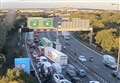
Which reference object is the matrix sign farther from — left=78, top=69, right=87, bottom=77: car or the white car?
the white car

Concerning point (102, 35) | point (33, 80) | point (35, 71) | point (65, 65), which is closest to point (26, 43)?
point (102, 35)

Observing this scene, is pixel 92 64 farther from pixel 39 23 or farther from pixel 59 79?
pixel 59 79

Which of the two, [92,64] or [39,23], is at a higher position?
[39,23]

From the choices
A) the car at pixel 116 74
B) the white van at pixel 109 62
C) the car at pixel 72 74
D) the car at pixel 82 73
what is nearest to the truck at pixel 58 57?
the car at pixel 72 74

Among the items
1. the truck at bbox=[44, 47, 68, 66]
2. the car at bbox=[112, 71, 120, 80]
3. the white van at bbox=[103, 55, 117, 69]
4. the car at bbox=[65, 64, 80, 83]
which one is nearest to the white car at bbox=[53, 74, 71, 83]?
the car at bbox=[65, 64, 80, 83]

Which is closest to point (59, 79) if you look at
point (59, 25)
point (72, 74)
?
point (72, 74)

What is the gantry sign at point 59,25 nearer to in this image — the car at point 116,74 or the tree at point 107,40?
the tree at point 107,40

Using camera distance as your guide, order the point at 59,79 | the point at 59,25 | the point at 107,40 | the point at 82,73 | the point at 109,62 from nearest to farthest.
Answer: the point at 59,79 → the point at 82,73 → the point at 109,62 → the point at 59,25 → the point at 107,40
